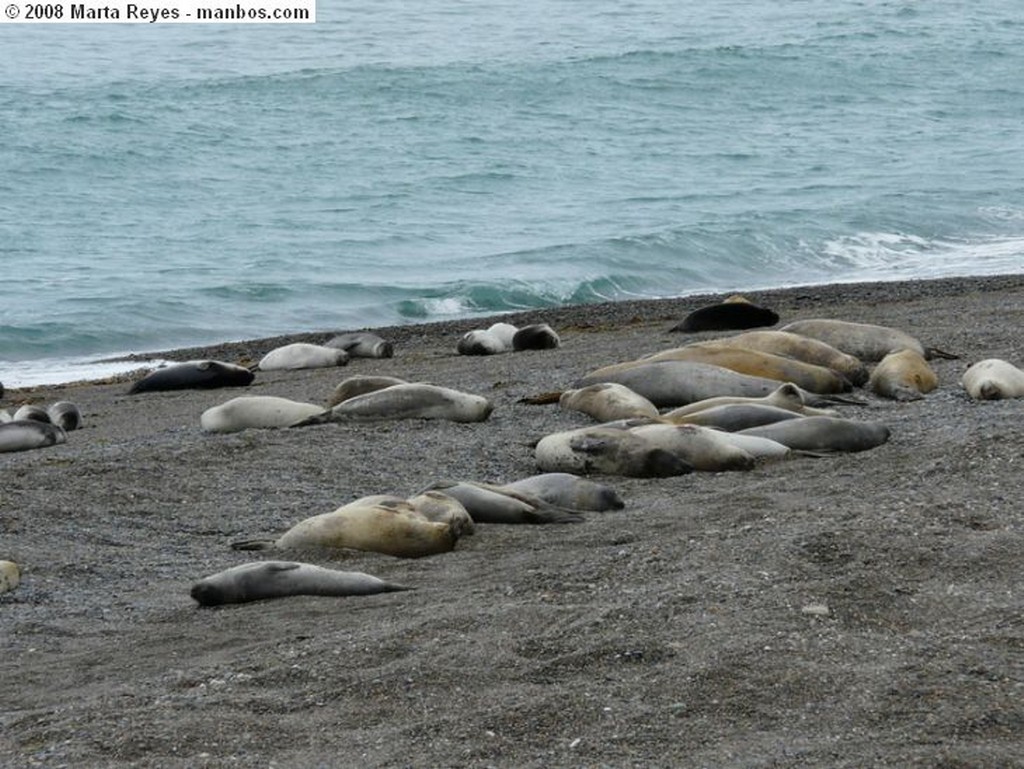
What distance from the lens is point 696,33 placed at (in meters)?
38.0

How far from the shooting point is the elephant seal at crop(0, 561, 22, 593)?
5.12 m

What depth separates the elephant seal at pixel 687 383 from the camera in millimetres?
7852

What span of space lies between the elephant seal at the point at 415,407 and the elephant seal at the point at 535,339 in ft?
9.69

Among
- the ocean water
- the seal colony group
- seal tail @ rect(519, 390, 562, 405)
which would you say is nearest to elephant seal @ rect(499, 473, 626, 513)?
the seal colony group

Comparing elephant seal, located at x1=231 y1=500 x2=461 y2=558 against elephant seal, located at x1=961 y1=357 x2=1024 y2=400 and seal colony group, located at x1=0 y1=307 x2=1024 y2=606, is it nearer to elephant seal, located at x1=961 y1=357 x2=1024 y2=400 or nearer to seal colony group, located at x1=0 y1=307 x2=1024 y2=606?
seal colony group, located at x1=0 y1=307 x2=1024 y2=606

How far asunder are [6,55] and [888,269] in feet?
77.0

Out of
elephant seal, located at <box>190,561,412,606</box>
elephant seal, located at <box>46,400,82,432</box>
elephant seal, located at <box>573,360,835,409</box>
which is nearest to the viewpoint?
elephant seal, located at <box>190,561,412,606</box>

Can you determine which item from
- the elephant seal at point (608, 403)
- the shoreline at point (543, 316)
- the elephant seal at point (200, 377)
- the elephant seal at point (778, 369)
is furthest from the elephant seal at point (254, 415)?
the shoreline at point (543, 316)

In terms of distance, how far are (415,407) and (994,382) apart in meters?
2.72

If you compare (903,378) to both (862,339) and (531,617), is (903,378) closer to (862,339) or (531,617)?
(862,339)

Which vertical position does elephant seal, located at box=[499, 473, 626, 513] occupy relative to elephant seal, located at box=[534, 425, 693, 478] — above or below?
above

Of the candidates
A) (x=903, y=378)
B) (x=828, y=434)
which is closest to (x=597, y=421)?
(x=828, y=434)

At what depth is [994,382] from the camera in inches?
293

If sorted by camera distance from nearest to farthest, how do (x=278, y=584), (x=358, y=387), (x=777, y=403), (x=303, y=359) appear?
1. (x=278, y=584)
2. (x=777, y=403)
3. (x=358, y=387)
4. (x=303, y=359)
